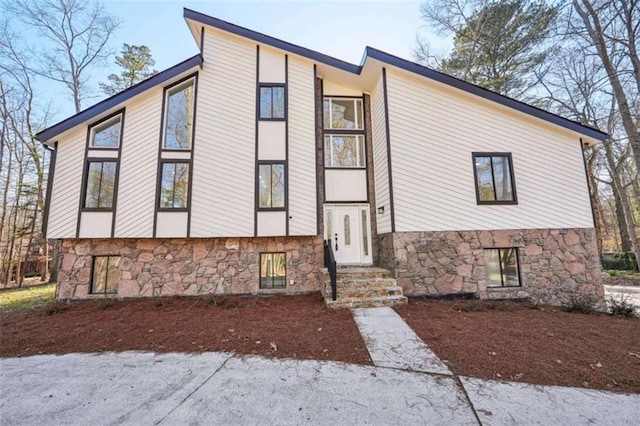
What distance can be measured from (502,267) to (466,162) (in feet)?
10.0

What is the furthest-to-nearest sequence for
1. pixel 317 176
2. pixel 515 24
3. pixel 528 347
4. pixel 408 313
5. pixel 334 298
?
1. pixel 515 24
2. pixel 317 176
3. pixel 334 298
4. pixel 408 313
5. pixel 528 347

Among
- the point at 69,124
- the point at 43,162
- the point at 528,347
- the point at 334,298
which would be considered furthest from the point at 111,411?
the point at 43,162

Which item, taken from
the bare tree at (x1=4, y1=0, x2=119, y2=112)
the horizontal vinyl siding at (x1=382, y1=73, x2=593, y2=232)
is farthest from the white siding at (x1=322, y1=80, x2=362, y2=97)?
the bare tree at (x1=4, y1=0, x2=119, y2=112)

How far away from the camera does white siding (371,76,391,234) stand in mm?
7377

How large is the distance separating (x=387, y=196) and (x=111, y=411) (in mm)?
6623

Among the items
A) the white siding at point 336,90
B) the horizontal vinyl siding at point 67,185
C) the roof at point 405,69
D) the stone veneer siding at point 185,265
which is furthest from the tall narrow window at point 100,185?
the white siding at point 336,90

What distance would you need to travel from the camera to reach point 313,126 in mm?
7973

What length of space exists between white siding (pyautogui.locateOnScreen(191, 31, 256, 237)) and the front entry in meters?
2.46

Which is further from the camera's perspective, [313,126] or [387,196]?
[313,126]

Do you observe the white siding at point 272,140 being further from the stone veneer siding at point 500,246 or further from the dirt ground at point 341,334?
the dirt ground at point 341,334

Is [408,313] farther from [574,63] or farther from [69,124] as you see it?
[574,63]

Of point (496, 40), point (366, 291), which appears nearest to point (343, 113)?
point (366, 291)

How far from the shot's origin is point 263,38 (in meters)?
8.09

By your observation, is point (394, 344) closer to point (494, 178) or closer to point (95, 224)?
point (494, 178)
